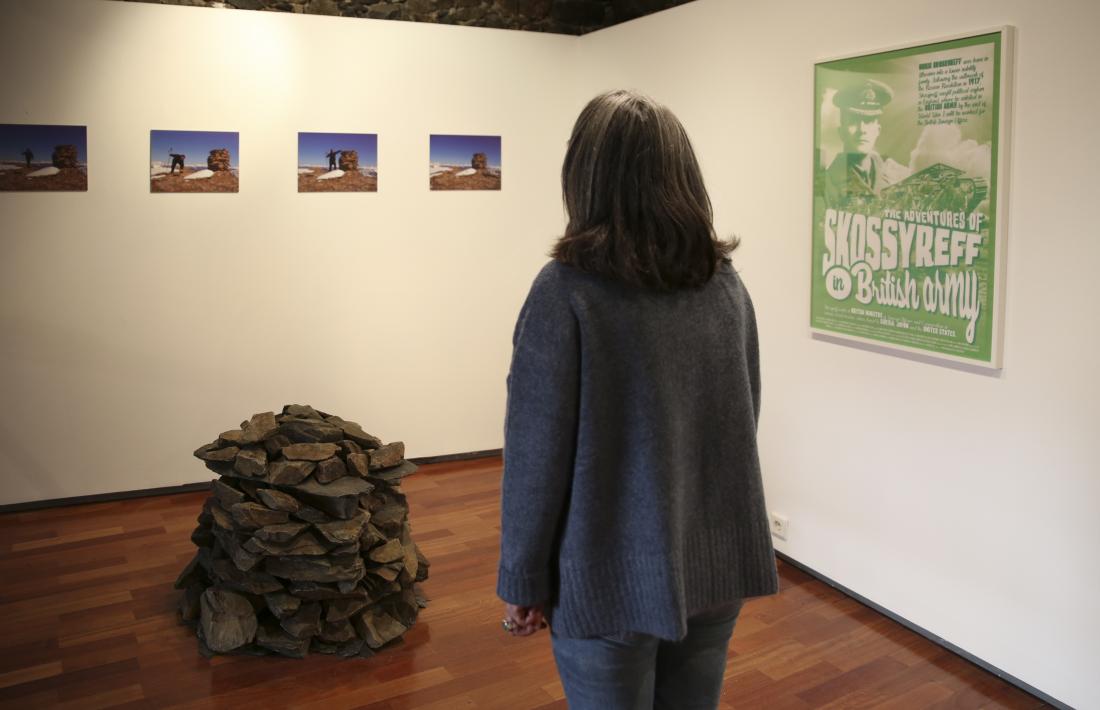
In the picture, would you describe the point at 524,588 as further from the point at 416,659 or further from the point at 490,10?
the point at 490,10

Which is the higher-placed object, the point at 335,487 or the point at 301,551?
the point at 335,487

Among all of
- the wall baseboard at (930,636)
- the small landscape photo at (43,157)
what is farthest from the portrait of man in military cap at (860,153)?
the small landscape photo at (43,157)

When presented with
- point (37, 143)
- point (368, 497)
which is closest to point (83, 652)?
point (368, 497)

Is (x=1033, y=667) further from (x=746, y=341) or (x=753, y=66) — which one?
(x=753, y=66)

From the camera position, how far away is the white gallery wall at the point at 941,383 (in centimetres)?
299

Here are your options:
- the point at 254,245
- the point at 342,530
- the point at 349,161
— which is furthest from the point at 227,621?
the point at 349,161

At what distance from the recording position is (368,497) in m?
3.83

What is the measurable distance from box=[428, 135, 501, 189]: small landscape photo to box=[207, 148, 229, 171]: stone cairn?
113cm

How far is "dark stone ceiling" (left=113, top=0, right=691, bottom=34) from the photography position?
565 cm

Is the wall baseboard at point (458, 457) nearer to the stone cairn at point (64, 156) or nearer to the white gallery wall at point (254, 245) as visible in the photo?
the white gallery wall at point (254, 245)

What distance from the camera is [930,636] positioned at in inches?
141

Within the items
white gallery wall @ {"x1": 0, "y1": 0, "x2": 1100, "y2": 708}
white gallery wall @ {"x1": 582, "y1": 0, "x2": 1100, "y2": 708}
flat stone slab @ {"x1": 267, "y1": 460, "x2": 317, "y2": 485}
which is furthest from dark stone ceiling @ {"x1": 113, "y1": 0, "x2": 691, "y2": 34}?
flat stone slab @ {"x1": 267, "y1": 460, "x2": 317, "y2": 485}

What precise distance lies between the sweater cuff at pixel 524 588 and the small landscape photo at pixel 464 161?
174 inches

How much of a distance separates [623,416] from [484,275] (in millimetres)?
4456
